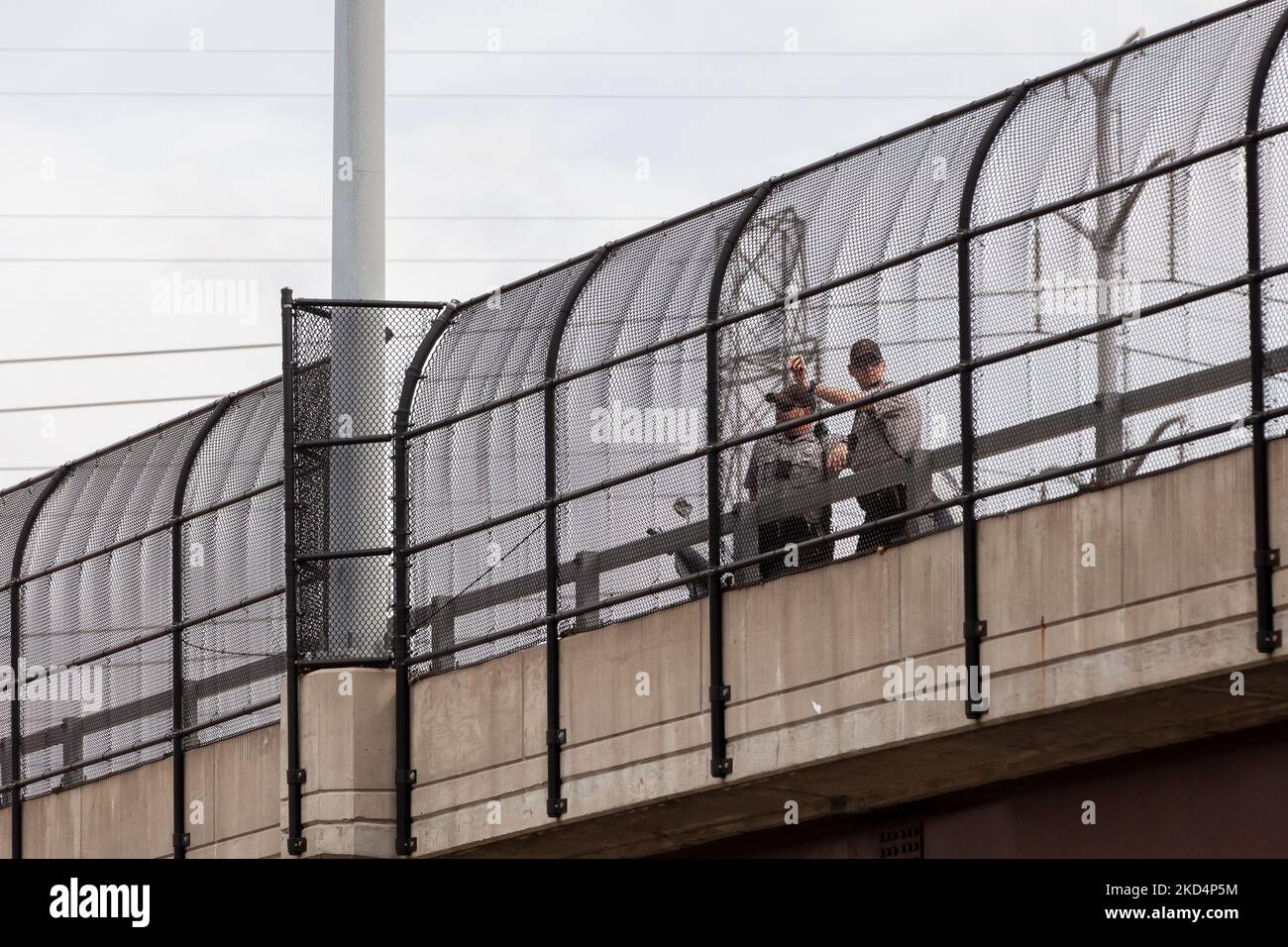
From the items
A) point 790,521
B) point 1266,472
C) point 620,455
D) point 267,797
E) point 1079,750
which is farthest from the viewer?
point 267,797

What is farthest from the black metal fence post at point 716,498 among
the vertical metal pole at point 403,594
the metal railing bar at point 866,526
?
the vertical metal pole at point 403,594

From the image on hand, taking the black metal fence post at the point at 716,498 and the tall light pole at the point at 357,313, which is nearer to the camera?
the black metal fence post at the point at 716,498

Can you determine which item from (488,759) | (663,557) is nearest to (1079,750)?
(663,557)

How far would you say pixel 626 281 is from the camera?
605 inches

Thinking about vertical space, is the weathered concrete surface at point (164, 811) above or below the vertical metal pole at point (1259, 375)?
below

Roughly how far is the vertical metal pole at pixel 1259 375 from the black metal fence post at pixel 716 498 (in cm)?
338

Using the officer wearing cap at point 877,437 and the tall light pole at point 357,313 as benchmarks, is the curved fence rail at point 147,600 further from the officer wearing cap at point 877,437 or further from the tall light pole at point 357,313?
the officer wearing cap at point 877,437

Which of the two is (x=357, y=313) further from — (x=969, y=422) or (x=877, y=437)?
(x=969, y=422)

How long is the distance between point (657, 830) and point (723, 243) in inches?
137

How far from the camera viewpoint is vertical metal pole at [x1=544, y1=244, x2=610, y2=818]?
15.0 meters

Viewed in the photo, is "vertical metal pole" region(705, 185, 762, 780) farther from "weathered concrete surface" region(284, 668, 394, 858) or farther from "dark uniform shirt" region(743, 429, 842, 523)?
"weathered concrete surface" region(284, 668, 394, 858)

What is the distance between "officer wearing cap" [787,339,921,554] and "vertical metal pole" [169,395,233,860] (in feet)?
18.8

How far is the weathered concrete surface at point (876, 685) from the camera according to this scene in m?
12.0

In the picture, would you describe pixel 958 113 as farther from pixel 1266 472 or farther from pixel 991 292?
pixel 1266 472
